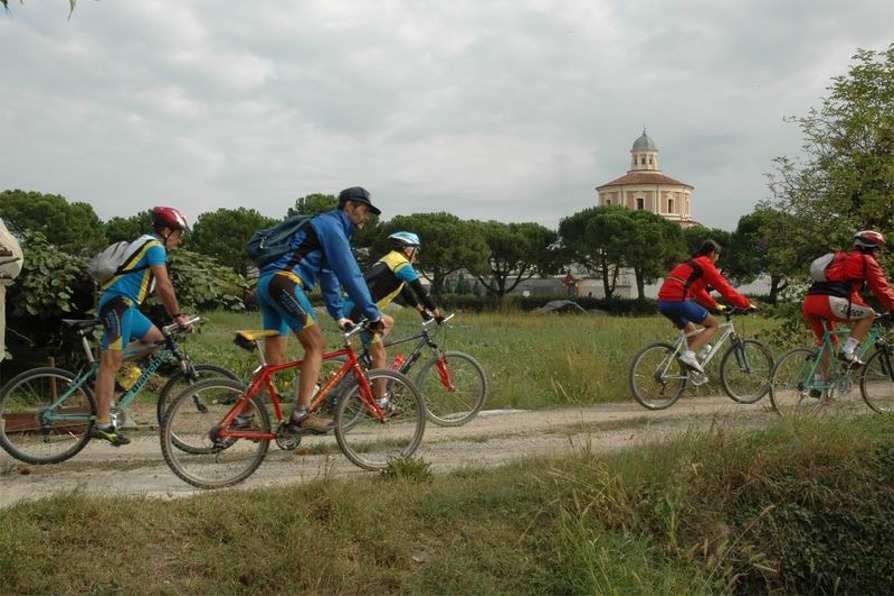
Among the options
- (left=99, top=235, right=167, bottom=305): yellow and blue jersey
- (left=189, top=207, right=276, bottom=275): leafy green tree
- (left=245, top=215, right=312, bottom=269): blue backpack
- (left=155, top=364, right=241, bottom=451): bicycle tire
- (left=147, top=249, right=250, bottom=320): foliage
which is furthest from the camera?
(left=189, top=207, right=276, bottom=275): leafy green tree

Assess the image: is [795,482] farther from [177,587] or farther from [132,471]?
[132,471]

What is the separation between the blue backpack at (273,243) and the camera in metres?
7.04

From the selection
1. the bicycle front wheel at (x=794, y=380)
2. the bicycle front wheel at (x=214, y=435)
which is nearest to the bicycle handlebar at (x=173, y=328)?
the bicycle front wheel at (x=214, y=435)

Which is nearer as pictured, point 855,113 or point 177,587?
point 177,587

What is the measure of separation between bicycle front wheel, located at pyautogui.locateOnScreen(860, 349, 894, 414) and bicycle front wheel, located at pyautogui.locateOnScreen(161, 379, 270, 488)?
6506mm

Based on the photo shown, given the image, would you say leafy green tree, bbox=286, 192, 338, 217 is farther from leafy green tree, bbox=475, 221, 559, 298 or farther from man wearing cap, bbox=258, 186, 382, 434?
man wearing cap, bbox=258, 186, 382, 434

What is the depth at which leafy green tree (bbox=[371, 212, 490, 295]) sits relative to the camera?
226 feet

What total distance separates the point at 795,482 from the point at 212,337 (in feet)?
37.4

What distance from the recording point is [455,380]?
963 centimetres

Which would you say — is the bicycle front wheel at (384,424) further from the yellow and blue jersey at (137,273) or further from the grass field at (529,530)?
the yellow and blue jersey at (137,273)

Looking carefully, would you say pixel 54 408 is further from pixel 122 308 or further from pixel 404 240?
pixel 404 240

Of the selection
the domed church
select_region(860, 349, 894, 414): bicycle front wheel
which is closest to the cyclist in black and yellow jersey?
select_region(860, 349, 894, 414): bicycle front wheel

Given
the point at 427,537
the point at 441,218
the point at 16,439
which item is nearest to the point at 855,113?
the point at 427,537

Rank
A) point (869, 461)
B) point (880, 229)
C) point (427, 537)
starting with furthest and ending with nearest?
point (880, 229) → point (869, 461) → point (427, 537)
